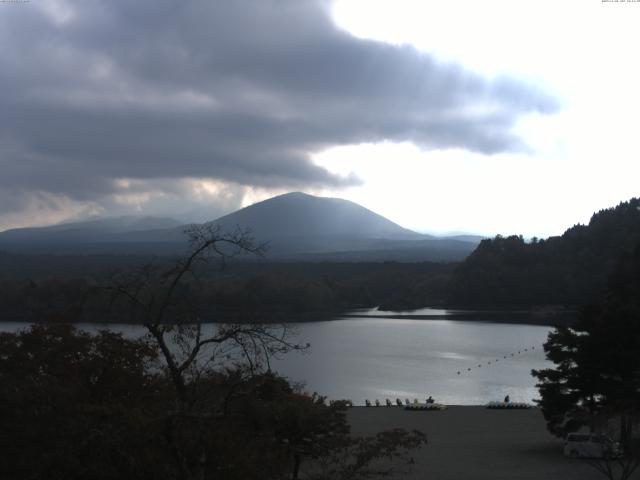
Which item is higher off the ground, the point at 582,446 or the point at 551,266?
the point at 551,266

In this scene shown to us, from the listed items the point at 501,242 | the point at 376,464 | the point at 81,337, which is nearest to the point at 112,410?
the point at 81,337

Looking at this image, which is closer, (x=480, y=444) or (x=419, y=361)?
(x=480, y=444)

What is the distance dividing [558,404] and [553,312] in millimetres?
40292

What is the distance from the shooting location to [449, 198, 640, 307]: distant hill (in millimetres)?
50188

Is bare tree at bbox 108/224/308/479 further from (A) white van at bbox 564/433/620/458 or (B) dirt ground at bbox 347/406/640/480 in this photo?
(A) white van at bbox 564/433/620/458

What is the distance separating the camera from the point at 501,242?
5922cm

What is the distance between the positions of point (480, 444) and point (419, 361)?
49.9 feet

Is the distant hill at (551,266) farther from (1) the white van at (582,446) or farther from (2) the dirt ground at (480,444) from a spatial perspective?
(1) the white van at (582,446)

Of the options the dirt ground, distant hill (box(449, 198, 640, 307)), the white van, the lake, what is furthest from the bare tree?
distant hill (box(449, 198, 640, 307))

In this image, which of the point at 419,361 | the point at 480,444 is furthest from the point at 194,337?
the point at 419,361

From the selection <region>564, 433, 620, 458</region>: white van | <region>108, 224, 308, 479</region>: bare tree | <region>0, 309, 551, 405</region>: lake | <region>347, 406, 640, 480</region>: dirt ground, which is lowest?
<region>0, 309, 551, 405</region>: lake

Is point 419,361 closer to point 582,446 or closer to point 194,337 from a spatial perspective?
point 582,446

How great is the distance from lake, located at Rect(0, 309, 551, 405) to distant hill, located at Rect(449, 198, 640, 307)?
40.0 feet

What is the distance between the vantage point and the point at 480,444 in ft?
35.4
